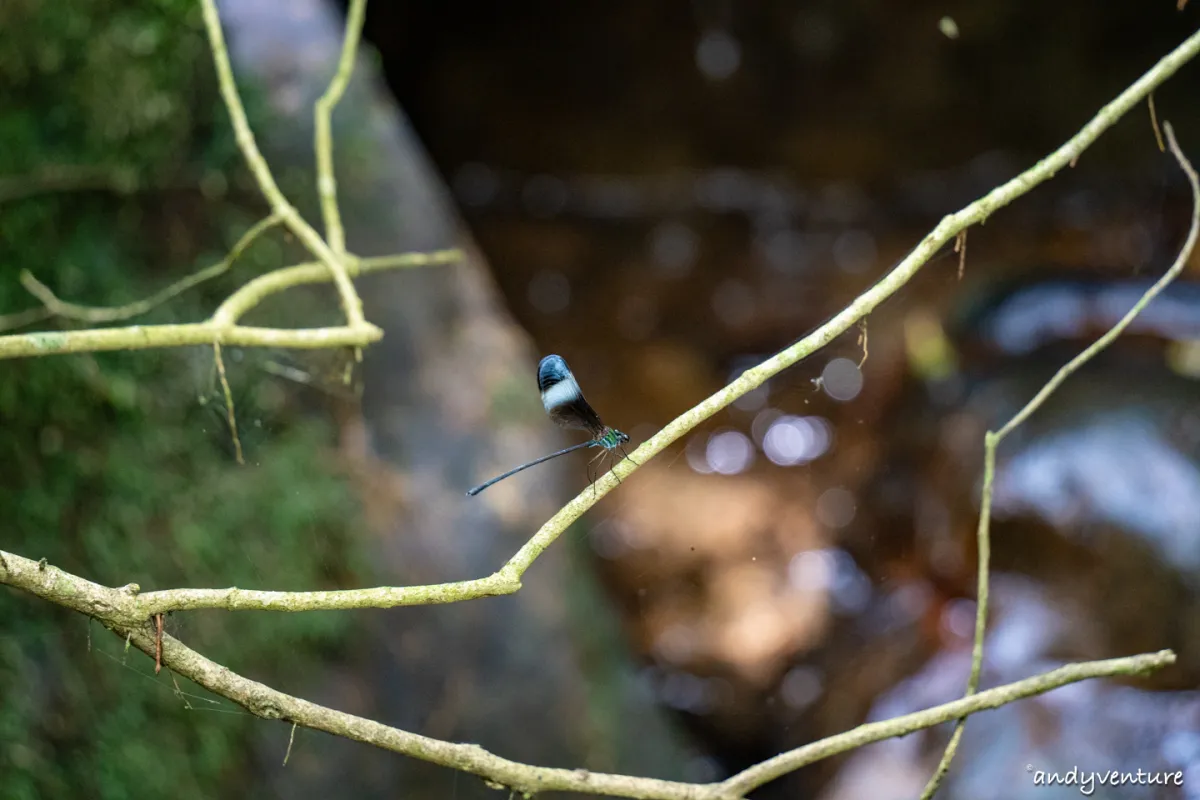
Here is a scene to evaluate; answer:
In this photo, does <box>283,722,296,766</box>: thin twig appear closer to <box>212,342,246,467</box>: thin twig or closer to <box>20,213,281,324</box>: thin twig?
<box>212,342,246,467</box>: thin twig

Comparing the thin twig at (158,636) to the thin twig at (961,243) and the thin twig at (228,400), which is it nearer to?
the thin twig at (228,400)

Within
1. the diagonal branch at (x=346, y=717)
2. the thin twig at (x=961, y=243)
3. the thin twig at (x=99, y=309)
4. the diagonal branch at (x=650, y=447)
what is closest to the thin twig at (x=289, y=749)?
the diagonal branch at (x=346, y=717)

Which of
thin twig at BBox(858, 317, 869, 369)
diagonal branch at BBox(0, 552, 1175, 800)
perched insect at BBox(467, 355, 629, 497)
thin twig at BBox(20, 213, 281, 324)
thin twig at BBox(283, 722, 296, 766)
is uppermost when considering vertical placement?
thin twig at BBox(20, 213, 281, 324)

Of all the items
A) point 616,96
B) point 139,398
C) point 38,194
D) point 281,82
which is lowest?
point 139,398

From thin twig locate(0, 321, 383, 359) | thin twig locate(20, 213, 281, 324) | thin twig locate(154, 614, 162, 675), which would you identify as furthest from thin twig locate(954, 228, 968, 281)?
thin twig locate(20, 213, 281, 324)

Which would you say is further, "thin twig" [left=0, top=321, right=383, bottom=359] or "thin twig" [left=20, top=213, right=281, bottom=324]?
"thin twig" [left=20, top=213, right=281, bottom=324]

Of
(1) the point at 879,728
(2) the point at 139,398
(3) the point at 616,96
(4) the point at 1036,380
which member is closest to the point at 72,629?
(2) the point at 139,398

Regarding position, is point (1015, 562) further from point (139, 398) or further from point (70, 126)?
point (70, 126)
